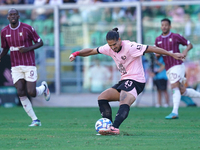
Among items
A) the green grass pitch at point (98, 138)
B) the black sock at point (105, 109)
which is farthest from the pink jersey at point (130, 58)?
the green grass pitch at point (98, 138)

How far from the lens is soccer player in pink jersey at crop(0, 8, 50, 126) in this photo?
8180mm

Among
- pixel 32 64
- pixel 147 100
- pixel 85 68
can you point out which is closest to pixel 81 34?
pixel 85 68

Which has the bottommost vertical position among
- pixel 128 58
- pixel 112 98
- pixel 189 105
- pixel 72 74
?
pixel 189 105

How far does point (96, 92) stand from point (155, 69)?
7.17ft

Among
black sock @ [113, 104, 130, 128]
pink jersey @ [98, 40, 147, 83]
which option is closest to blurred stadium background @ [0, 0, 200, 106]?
pink jersey @ [98, 40, 147, 83]

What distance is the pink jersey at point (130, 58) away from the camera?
6.64 meters

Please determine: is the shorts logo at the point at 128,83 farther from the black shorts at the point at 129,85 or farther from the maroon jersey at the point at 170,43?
the maroon jersey at the point at 170,43

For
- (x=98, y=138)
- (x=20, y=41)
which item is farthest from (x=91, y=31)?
Answer: (x=98, y=138)

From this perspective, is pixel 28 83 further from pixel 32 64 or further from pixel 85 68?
pixel 85 68

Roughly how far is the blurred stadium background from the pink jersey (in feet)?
24.4

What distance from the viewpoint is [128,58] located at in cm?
672

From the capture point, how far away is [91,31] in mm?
14641

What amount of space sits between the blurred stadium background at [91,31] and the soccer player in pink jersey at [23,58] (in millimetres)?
5997

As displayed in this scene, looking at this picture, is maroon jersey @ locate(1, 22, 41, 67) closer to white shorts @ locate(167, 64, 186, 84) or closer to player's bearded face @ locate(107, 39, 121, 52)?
player's bearded face @ locate(107, 39, 121, 52)
